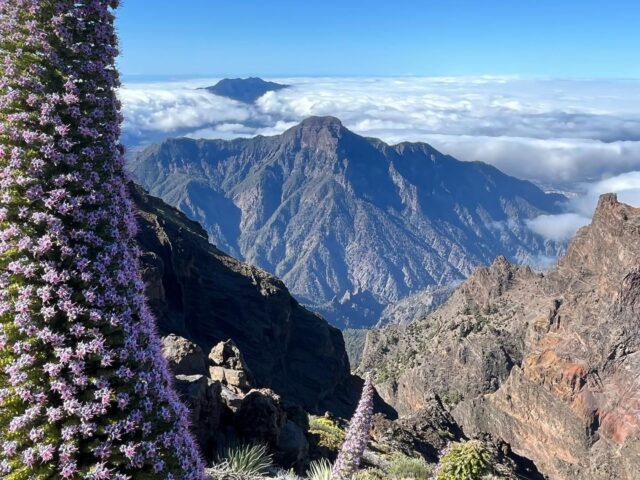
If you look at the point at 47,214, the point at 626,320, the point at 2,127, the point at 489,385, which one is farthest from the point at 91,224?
the point at 489,385

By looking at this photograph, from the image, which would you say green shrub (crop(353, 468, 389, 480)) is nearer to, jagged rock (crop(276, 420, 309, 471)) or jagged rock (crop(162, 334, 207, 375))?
jagged rock (crop(276, 420, 309, 471))

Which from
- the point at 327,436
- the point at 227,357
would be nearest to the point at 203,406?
the point at 327,436

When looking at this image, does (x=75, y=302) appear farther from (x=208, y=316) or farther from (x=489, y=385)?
(x=489, y=385)

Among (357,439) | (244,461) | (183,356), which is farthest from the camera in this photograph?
(183,356)

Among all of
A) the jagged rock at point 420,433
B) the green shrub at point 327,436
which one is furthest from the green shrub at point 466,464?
the jagged rock at point 420,433

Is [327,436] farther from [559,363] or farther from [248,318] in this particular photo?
[559,363]

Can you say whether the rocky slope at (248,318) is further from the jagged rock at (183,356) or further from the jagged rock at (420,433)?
the jagged rock at (183,356)
